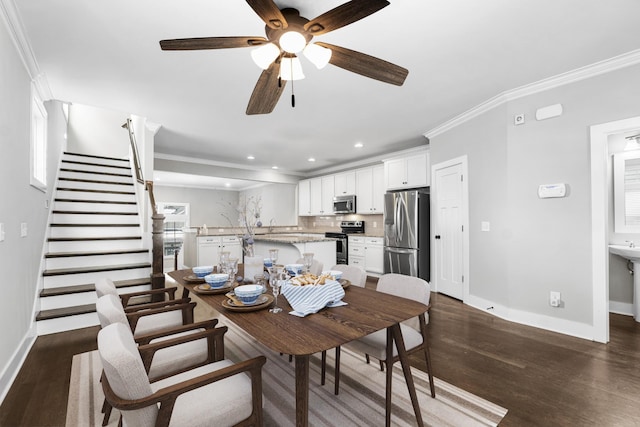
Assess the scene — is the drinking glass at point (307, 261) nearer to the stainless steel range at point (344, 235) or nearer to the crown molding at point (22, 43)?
the crown molding at point (22, 43)

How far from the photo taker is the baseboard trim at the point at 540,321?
2.87m

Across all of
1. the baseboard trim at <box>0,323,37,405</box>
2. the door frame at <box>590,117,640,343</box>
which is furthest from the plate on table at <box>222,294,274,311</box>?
the door frame at <box>590,117,640,343</box>

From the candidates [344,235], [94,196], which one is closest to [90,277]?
[94,196]

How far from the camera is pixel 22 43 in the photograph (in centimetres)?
233

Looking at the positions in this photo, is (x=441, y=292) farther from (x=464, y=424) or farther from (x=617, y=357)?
(x=464, y=424)

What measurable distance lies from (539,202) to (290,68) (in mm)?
2992

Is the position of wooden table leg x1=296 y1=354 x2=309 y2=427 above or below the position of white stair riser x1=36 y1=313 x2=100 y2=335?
above

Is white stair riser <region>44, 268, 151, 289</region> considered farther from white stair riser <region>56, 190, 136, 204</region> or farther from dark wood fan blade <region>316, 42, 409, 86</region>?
dark wood fan blade <region>316, 42, 409, 86</region>

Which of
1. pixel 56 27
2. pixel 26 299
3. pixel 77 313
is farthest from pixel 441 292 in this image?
pixel 56 27

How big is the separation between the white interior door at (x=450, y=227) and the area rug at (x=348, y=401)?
2.37m

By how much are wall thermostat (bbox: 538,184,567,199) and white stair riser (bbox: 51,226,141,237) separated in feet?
17.4

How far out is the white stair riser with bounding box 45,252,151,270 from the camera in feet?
11.3

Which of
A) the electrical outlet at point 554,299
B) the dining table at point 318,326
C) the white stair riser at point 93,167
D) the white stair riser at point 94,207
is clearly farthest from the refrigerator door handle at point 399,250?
the white stair riser at point 93,167

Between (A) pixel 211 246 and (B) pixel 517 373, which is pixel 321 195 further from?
(B) pixel 517 373
